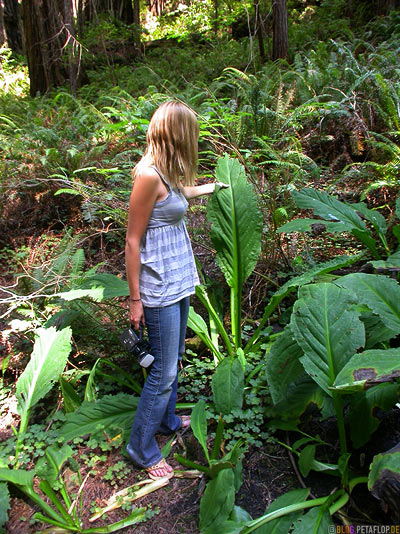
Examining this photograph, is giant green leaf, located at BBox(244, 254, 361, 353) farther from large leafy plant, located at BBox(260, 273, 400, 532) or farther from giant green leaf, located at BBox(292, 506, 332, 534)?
giant green leaf, located at BBox(292, 506, 332, 534)

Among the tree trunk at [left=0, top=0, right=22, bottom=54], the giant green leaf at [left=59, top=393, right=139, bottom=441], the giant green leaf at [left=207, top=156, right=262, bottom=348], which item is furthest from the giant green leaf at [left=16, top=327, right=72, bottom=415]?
the tree trunk at [left=0, top=0, right=22, bottom=54]

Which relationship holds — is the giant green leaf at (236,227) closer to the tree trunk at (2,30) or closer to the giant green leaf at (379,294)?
the giant green leaf at (379,294)

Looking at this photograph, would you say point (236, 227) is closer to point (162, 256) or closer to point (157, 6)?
point (162, 256)

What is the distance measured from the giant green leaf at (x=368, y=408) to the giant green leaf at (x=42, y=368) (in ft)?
5.54

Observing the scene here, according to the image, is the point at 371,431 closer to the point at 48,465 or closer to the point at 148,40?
the point at 48,465

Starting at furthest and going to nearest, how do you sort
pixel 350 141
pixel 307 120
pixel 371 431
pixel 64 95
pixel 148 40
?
pixel 148 40 < pixel 64 95 < pixel 307 120 < pixel 350 141 < pixel 371 431

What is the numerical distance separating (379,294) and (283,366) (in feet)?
2.01

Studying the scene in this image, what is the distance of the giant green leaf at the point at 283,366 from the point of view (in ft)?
7.23

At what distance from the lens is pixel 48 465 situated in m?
2.13

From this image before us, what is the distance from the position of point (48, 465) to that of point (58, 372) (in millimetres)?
573

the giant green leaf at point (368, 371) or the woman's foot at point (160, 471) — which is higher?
the giant green leaf at point (368, 371)

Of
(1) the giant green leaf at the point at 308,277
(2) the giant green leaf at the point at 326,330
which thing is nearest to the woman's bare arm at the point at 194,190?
(1) the giant green leaf at the point at 308,277

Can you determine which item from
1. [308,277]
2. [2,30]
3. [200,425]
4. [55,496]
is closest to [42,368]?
[55,496]

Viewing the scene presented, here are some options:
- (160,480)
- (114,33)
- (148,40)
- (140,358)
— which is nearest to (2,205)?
(140,358)
